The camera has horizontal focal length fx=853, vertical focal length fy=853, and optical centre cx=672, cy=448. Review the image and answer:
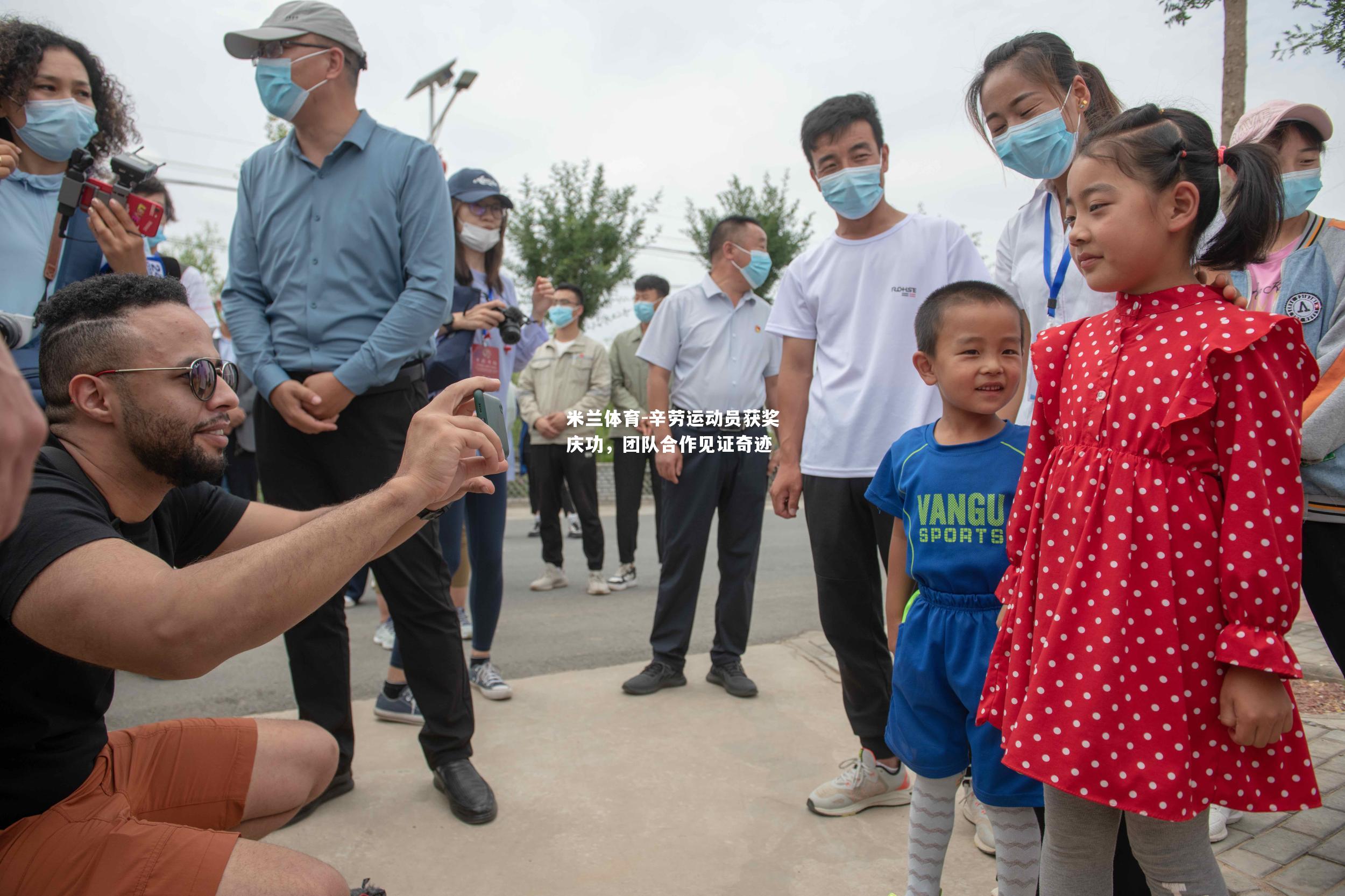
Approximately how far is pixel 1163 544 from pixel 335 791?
236cm

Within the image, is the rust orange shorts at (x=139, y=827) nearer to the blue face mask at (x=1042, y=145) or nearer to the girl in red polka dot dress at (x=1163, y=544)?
the girl in red polka dot dress at (x=1163, y=544)

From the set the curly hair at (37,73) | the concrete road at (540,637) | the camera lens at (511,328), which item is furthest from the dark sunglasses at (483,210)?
the concrete road at (540,637)

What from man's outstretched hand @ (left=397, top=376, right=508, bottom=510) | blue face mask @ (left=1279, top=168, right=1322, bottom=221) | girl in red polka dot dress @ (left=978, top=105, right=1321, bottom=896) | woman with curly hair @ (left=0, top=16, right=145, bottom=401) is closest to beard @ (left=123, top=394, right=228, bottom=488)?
man's outstretched hand @ (left=397, top=376, right=508, bottom=510)

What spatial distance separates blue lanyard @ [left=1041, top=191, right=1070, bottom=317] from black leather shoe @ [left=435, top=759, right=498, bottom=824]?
6.65ft

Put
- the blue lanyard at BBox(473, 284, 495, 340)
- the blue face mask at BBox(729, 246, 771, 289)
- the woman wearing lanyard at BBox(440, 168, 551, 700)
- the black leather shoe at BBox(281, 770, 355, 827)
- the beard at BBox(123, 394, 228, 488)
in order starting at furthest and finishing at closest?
the blue face mask at BBox(729, 246, 771, 289) < the blue lanyard at BBox(473, 284, 495, 340) < the woman wearing lanyard at BBox(440, 168, 551, 700) < the black leather shoe at BBox(281, 770, 355, 827) < the beard at BBox(123, 394, 228, 488)

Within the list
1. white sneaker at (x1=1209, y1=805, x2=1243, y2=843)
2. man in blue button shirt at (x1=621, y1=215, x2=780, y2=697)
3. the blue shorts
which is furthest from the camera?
man in blue button shirt at (x1=621, y1=215, x2=780, y2=697)

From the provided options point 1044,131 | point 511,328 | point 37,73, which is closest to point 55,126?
point 37,73

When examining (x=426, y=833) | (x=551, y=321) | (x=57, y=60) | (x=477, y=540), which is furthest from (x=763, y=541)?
(x=57, y=60)

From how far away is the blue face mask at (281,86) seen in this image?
263 cm

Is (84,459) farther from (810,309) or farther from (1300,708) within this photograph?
(1300,708)

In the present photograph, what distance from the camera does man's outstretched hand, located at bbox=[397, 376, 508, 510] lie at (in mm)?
1434

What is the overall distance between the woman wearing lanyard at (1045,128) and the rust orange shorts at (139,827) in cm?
198

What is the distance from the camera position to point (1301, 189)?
7.41ft

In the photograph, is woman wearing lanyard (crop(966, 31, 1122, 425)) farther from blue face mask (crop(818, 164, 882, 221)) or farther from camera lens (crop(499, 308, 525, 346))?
camera lens (crop(499, 308, 525, 346))
